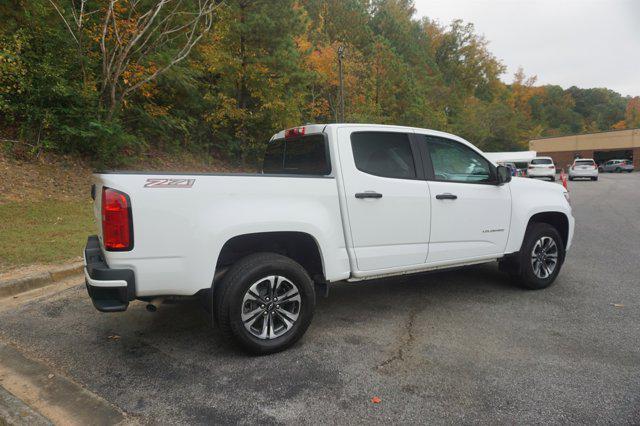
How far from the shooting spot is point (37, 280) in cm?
502

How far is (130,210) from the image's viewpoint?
2.81 m

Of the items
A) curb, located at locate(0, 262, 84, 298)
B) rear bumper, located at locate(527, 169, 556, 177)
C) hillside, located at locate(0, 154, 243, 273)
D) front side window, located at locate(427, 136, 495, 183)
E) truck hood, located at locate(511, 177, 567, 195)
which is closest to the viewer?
front side window, located at locate(427, 136, 495, 183)

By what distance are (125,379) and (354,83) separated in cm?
3018

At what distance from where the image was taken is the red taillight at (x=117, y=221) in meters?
2.81

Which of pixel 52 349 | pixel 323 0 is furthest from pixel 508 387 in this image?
pixel 323 0

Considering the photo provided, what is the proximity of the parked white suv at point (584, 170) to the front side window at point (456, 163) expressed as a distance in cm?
2905

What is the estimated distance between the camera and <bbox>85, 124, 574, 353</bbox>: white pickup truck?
2.89 metres

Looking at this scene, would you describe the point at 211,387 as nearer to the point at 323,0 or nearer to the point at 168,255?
the point at 168,255

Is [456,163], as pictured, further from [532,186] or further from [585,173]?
[585,173]

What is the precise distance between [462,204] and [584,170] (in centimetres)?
2976

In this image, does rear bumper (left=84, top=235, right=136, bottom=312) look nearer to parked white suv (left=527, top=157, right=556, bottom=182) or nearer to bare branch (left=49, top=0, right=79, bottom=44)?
bare branch (left=49, top=0, right=79, bottom=44)

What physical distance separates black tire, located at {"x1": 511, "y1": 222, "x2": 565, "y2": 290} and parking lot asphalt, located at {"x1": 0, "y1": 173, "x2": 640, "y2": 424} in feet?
0.40

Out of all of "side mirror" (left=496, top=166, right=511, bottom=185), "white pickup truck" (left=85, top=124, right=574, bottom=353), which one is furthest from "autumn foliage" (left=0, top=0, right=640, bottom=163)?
"side mirror" (left=496, top=166, right=511, bottom=185)

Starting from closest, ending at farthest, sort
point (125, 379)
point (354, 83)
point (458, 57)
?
point (125, 379), point (354, 83), point (458, 57)
